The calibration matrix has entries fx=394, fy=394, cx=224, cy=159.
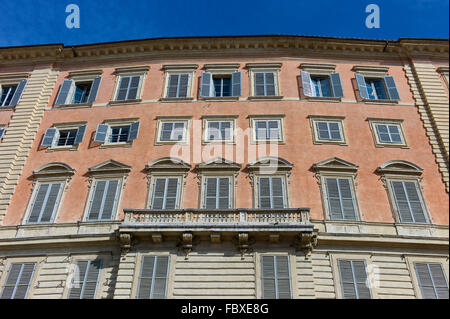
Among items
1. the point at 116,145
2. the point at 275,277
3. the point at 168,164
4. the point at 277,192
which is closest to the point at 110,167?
the point at 116,145

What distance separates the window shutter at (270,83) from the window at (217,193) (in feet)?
19.3

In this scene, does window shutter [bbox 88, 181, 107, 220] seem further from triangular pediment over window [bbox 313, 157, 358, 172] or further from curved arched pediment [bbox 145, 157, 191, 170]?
triangular pediment over window [bbox 313, 157, 358, 172]

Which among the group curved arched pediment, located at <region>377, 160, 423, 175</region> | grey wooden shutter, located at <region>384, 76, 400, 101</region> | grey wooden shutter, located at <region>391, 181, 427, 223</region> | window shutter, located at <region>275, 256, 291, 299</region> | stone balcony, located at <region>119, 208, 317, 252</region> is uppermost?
grey wooden shutter, located at <region>384, 76, 400, 101</region>

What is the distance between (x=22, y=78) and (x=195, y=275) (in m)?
15.7

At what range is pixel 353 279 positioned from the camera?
14148 millimetres

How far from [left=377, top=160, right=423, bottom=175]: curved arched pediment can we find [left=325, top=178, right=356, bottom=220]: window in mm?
1702

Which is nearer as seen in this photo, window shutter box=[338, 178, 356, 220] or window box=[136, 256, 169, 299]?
window box=[136, 256, 169, 299]

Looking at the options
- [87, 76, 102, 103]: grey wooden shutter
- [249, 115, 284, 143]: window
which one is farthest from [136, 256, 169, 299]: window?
[87, 76, 102, 103]: grey wooden shutter

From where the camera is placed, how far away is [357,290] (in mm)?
13906

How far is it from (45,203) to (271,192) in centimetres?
960

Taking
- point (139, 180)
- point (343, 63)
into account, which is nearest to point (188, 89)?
point (139, 180)

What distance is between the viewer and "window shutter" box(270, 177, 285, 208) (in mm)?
16109

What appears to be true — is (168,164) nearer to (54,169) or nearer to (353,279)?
(54,169)

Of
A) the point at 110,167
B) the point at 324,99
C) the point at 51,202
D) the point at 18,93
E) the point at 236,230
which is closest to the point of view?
the point at 236,230
